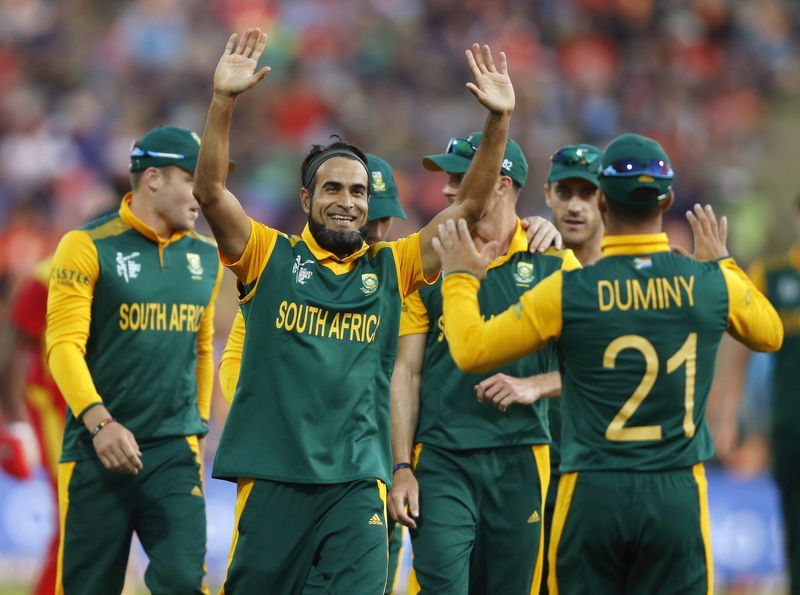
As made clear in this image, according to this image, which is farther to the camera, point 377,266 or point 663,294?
point 377,266

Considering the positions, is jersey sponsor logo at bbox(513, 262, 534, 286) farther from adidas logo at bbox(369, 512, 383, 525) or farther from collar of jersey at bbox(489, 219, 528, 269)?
adidas logo at bbox(369, 512, 383, 525)

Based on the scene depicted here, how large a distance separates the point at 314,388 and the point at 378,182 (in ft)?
6.65

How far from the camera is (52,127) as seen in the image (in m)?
17.2

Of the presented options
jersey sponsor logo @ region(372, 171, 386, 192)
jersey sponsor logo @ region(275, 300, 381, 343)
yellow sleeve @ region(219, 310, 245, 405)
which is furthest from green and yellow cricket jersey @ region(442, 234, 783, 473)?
jersey sponsor logo @ region(372, 171, 386, 192)

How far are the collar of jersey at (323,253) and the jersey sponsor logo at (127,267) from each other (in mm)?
1454

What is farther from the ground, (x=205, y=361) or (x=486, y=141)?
(x=486, y=141)

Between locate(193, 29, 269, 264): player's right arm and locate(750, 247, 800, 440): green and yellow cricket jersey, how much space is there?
4.49m

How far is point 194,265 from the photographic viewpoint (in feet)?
24.4

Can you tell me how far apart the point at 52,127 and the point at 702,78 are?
357 inches

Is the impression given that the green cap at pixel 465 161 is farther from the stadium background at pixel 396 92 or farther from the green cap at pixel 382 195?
the stadium background at pixel 396 92

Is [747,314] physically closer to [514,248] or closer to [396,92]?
[514,248]

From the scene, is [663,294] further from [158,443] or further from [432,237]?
[158,443]

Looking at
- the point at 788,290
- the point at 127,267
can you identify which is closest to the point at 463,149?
the point at 127,267

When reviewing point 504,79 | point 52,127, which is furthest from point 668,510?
point 52,127
